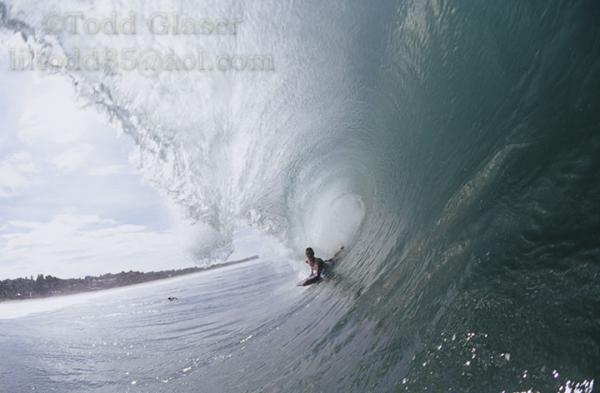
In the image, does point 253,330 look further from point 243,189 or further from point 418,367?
point 243,189

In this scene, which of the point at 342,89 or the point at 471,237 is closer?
the point at 471,237

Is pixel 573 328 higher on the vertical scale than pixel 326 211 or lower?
lower

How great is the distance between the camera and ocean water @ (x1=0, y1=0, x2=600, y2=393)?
2.67 m

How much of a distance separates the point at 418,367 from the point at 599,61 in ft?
9.70

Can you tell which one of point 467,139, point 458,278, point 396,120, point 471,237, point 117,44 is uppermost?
point 117,44

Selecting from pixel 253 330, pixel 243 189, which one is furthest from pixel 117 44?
pixel 253 330

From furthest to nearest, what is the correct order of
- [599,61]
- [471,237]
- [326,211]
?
[326,211] < [471,237] < [599,61]

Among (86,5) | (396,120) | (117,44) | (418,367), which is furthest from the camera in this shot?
(117,44)

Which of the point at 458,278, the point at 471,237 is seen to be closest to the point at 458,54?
the point at 471,237

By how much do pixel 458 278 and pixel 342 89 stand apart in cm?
716

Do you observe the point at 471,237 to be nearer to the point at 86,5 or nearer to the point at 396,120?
the point at 396,120

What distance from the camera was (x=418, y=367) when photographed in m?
2.85

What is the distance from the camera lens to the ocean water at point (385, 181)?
267 centimetres

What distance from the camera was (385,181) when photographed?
7.38m
